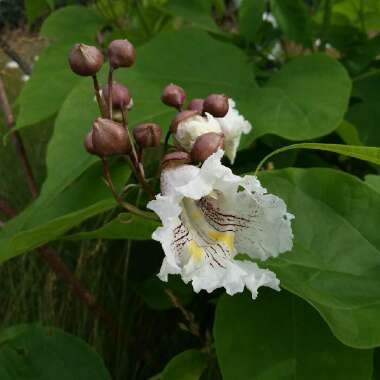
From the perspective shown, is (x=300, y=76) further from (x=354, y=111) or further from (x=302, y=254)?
(x=302, y=254)

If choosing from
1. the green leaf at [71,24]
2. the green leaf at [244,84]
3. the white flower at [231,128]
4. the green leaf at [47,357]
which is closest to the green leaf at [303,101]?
the green leaf at [244,84]

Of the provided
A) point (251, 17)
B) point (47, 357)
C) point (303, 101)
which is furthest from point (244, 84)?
point (47, 357)

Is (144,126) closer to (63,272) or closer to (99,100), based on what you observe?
(99,100)

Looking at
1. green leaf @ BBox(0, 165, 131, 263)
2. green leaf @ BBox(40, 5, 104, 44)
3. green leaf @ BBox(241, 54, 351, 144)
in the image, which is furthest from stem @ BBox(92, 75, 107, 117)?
green leaf @ BBox(40, 5, 104, 44)

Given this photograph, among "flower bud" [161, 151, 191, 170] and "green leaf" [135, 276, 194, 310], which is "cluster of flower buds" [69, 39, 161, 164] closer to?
"flower bud" [161, 151, 191, 170]

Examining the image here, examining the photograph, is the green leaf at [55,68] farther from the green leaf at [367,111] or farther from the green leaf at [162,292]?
the green leaf at [367,111]

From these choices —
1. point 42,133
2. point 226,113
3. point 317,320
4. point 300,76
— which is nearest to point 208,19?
point 300,76
